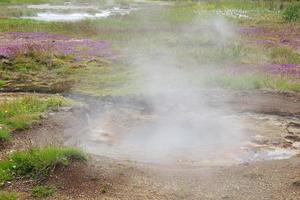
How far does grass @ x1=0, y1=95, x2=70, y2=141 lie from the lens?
15305 millimetres

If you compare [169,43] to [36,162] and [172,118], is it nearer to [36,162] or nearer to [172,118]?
[172,118]

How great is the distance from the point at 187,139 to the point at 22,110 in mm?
5833

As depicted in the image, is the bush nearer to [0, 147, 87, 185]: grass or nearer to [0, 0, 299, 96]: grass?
[0, 0, 299, 96]: grass

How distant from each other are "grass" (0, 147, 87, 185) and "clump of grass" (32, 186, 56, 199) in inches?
18.0

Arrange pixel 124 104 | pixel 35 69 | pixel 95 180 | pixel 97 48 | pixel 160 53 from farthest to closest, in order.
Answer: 1. pixel 97 48
2. pixel 160 53
3. pixel 35 69
4. pixel 124 104
5. pixel 95 180

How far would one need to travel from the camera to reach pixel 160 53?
27.5 metres

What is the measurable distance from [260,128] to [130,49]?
14.1 metres

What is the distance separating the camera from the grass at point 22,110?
15305 mm

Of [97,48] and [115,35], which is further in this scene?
[115,35]

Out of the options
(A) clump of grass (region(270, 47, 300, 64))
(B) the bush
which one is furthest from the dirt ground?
(B) the bush

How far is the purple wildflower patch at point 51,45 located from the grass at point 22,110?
29.4ft

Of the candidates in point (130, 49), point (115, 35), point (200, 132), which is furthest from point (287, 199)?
point (115, 35)

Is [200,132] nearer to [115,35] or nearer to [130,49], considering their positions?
[130,49]

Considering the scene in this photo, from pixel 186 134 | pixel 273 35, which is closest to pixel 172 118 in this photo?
pixel 186 134
